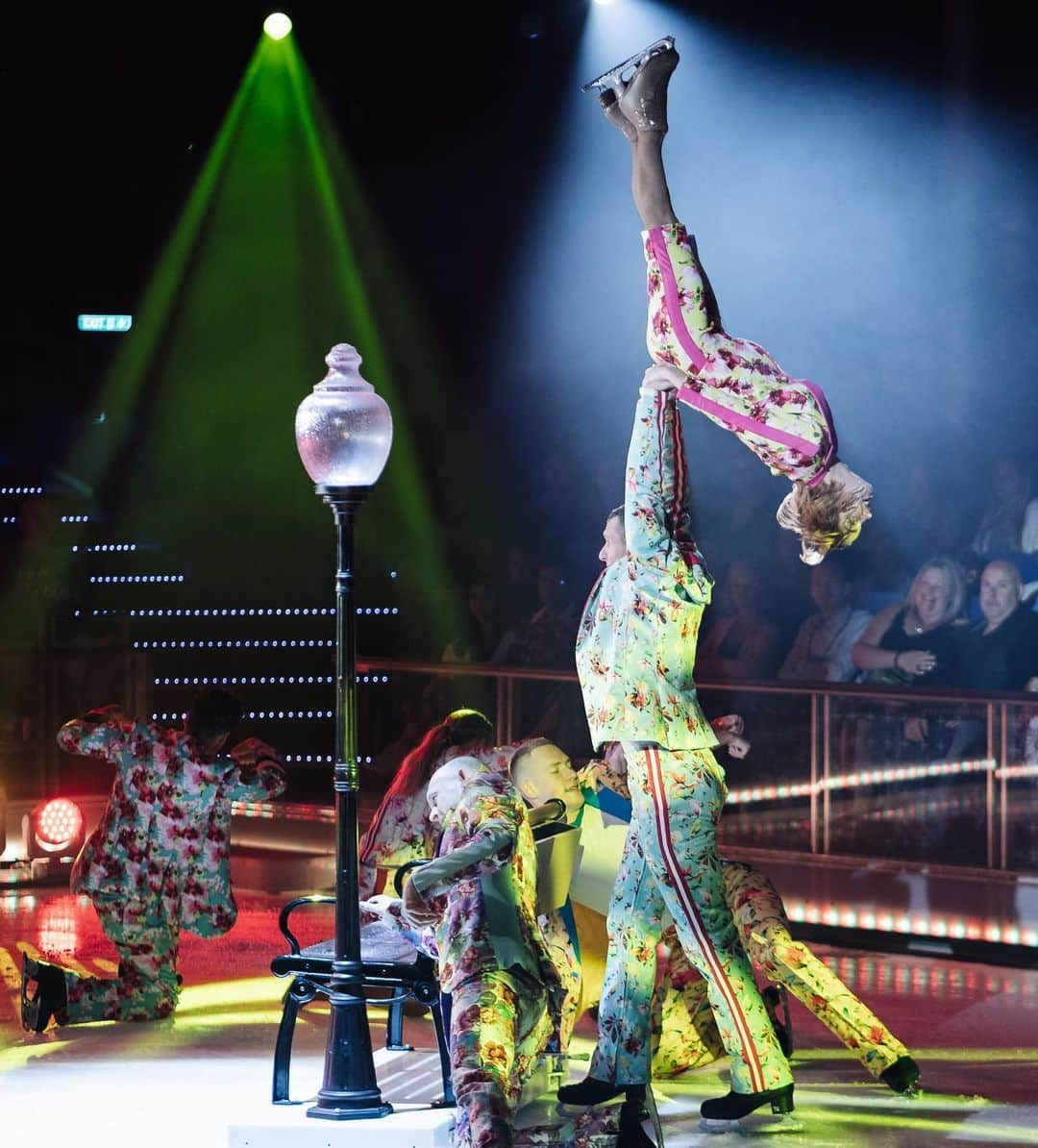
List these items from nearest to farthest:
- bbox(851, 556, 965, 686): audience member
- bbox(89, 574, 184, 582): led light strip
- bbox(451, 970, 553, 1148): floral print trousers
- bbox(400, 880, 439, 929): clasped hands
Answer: bbox(451, 970, 553, 1148): floral print trousers → bbox(400, 880, 439, 929): clasped hands → bbox(851, 556, 965, 686): audience member → bbox(89, 574, 184, 582): led light strip

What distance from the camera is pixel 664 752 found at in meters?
5.29

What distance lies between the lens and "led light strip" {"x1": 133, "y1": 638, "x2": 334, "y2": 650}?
491 inches

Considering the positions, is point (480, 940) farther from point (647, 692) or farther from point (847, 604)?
point (847, 604)

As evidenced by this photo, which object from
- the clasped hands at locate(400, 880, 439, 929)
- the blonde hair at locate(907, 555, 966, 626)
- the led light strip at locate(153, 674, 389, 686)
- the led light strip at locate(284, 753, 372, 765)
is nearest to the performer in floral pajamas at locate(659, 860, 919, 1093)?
the clasped hands at locate(400, 880, 439, 929)

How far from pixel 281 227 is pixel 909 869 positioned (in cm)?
671

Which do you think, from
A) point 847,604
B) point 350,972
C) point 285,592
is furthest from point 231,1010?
point 285,592

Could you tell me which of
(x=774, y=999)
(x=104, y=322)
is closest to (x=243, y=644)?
(x=104, y=322)

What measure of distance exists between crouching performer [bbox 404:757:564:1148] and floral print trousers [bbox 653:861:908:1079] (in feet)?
2.57

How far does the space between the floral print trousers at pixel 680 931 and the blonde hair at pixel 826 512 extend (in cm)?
70

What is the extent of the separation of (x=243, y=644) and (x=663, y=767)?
7672 millimetres

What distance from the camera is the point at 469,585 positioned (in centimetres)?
1220

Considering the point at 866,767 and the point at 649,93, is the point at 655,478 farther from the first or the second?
the point at 866,767

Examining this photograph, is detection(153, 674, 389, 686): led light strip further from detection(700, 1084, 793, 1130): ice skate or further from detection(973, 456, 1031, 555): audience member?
detection(700, 1084, 793, 1130): ice skate

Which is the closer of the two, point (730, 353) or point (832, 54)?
point (730, 353)
